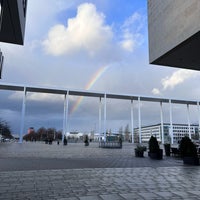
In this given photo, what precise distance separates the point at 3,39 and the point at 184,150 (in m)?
11.8

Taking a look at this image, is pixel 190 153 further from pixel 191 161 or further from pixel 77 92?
pixel 77 92

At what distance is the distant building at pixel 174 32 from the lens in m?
10.9

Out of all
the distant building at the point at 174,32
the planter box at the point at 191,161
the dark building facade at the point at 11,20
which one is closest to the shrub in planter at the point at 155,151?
the planter box at the point at 191,161

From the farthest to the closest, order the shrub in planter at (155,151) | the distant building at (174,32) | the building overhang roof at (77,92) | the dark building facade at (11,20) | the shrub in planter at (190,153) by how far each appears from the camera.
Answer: the building overhang roof at (77,92), the shrub in planter at (155,151), the shrub in planter at (190,153), the distant building at (174,32), the dark building facade at (11,20)

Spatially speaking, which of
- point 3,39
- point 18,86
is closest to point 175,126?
point 18,86

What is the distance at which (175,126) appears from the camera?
321 ft

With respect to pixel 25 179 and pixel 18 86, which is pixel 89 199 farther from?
pixel 18 86

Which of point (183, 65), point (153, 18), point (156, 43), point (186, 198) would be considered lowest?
point (186, 198)

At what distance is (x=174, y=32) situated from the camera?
481 inches

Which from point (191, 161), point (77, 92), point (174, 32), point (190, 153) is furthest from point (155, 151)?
point (77, 92)

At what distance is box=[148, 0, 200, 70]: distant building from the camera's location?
Result: 428 inches

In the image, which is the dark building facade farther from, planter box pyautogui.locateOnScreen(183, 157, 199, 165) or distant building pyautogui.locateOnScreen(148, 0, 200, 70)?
planter box pyautogui.locateOnScreen(183, 157, 199, 165)

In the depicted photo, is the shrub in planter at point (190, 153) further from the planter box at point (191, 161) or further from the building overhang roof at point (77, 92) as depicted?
the building overhang roof at point (77, 92)

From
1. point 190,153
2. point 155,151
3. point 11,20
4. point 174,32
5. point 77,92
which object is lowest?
A: point 155,151
